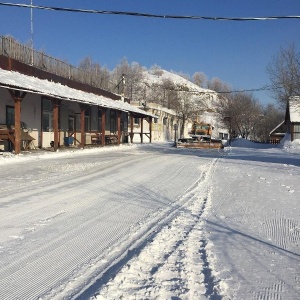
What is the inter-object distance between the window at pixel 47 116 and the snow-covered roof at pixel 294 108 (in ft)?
83.3

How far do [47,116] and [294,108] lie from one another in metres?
26.7

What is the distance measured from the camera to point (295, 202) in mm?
7527

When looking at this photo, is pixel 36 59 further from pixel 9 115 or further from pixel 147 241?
pixel 147 241

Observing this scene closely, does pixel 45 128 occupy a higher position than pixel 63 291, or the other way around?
pixel 45 128

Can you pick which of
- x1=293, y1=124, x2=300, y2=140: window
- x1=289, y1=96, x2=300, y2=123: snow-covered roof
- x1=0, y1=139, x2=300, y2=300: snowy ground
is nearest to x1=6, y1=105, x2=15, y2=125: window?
x1=0, y1=139, x2=300, y2=300: snowy ground

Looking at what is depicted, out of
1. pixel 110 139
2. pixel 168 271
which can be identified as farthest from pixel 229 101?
pixel 168 271

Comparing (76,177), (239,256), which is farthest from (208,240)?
(76,177)

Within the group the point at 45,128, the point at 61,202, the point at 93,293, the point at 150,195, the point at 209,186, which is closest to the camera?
the point at 93,293

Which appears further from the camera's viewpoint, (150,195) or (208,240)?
(150,195)

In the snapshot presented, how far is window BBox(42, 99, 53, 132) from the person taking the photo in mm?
22922

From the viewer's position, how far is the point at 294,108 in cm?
3769

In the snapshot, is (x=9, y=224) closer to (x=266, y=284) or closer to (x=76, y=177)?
(x=266, y=284)

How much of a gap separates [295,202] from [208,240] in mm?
3564

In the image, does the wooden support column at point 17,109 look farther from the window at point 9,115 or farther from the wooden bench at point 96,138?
the wooden bench at point 96,138
